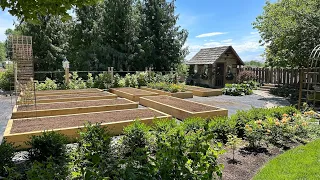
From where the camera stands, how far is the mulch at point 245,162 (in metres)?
3.65

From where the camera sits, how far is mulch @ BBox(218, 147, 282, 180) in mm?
3654

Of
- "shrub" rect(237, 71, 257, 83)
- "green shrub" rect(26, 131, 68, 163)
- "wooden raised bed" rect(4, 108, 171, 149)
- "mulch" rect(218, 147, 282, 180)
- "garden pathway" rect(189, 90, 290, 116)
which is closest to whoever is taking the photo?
"mulch" rect(218, 147, 282, 180)

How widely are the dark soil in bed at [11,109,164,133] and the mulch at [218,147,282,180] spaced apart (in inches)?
118

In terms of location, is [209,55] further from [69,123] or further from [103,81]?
[69,123]

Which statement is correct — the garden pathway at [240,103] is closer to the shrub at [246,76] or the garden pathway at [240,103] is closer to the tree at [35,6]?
the shrub at [246,76]

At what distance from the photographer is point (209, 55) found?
64.3 feet

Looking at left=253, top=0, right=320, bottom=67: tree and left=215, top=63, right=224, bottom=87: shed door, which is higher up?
left=253, top=0, right=320, bottom=67: tree

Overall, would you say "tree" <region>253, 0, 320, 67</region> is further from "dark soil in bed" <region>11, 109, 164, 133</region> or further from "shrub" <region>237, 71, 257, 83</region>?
"dark soil in bed" <region>11, 109, 164, 133</region>

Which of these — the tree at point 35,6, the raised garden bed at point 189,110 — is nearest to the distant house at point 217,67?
the raised garden bed at point 189,110

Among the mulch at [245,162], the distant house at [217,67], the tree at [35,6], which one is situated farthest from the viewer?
the distant house at [217,67]

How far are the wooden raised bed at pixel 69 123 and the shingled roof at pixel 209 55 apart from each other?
41.3 feet

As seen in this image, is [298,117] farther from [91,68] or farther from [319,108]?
[91,68]

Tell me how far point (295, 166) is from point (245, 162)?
2.52 ft

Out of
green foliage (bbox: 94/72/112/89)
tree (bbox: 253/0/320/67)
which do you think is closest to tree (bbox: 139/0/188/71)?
green foliage (bbox: 94/72/112/89)
